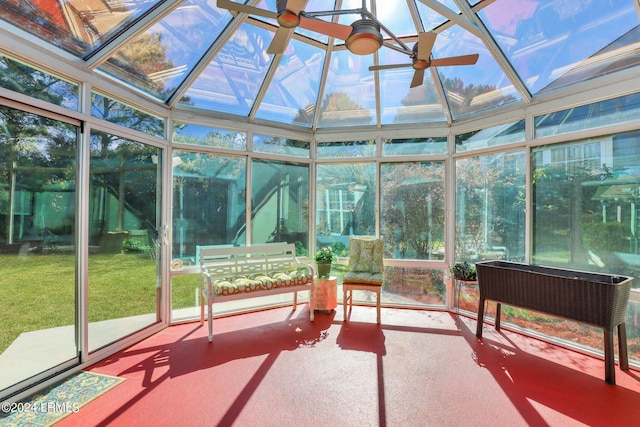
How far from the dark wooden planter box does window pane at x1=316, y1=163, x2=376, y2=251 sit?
6.05ft

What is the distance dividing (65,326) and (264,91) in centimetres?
339

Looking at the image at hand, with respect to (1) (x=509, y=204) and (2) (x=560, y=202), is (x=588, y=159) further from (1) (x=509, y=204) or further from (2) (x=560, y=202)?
(1) (x=509, y=204)

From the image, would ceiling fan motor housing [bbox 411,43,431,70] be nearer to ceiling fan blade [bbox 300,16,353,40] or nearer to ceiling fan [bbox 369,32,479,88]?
ceiling fan [bbox 369,32,479,88]

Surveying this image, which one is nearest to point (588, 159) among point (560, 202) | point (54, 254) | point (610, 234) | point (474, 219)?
point (560, 202)

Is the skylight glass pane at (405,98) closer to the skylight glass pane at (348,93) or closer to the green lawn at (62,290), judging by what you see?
the skylight glass pane at (348,93)

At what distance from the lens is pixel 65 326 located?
2.76 meters

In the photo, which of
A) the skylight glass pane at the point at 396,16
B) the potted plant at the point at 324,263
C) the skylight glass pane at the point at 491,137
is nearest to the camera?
the skylight glass pane at the point at 396,16

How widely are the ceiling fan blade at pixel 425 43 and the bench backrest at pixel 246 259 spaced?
299 cm

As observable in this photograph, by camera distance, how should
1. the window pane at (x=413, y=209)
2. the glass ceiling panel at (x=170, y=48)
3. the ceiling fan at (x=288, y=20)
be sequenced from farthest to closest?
1. the window pane at (x=413, y=209)
2. the glass ceiling panel at (x=170, y=48)
3. the ceiling fan at (x=288, y=20)

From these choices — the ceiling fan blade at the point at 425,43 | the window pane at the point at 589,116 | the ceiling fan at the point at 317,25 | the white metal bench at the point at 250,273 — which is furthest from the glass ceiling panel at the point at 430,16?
the white metal bench at the point at 250,273

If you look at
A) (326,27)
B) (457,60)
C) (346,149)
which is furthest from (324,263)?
(326,27)

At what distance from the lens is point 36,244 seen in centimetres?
252

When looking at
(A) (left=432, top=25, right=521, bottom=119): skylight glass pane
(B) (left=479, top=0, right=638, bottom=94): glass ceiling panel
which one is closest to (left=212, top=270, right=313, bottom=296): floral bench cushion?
(A) (left=432, top=25, right=521, bottom=119): skylight glass pane

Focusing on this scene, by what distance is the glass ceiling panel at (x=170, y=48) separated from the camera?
297 cm
